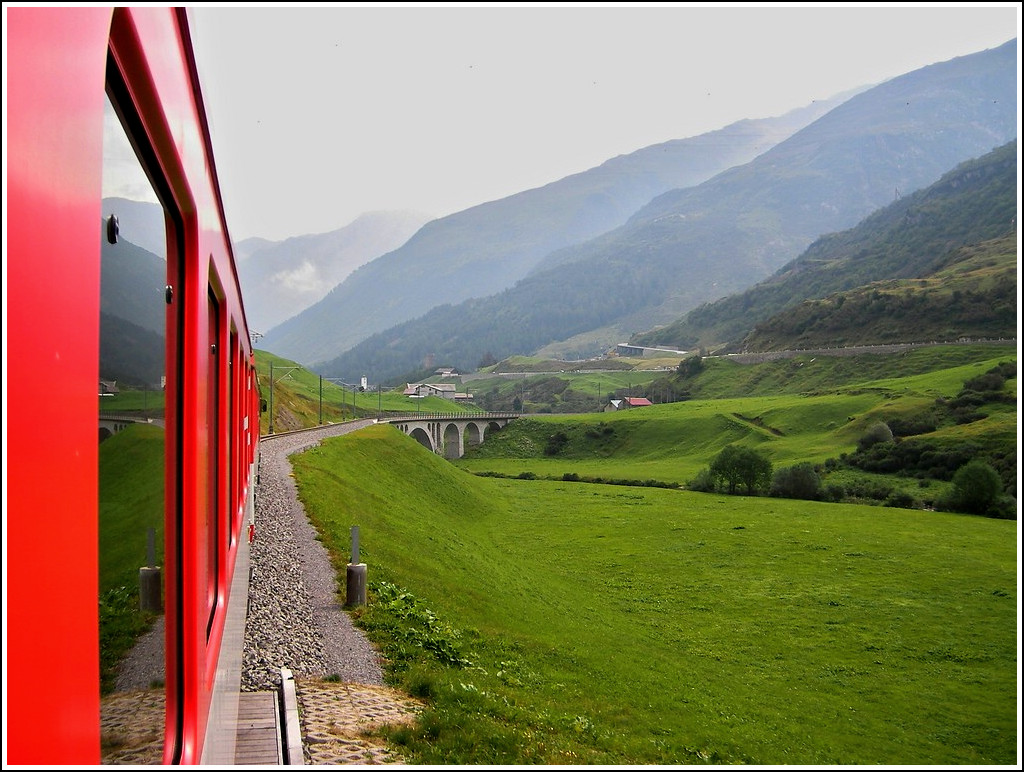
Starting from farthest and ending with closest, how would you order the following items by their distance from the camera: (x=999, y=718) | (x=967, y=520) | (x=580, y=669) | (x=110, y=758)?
(x=967, y=520) → (x=999, y=718) → (x=580, y=669) → (x=110, y=758)

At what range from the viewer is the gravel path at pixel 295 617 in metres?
11.6

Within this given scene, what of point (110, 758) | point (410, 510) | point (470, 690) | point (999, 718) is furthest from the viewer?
point (410, 510)

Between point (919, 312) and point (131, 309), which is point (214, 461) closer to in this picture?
point (131, 309)

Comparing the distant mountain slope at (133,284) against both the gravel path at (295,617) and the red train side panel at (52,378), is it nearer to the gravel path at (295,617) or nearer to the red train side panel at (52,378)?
the red train side panel at (52,378)

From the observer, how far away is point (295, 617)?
1384cm

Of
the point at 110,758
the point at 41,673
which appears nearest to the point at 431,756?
the point at 110,758

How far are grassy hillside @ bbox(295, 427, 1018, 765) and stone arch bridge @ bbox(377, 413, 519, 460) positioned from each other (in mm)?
32447

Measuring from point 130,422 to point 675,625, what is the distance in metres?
24.5

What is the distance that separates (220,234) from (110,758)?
3085 mm

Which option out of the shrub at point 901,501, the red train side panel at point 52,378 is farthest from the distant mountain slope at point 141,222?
the shrub at point 901,501

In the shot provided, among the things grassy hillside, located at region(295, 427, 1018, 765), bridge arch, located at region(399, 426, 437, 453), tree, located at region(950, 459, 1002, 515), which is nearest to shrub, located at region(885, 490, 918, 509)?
tree, located at region(950, 459, 1002, 515)

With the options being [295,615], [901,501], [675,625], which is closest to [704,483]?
[901,501]

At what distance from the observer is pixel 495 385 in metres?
169

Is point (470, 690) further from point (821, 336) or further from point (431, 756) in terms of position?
point (821, 336)
